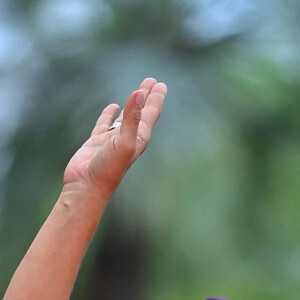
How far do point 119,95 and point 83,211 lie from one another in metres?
0.87

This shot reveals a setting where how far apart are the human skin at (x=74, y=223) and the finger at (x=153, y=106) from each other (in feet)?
0.27

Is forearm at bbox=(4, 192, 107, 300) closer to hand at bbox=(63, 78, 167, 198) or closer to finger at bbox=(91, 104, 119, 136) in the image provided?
hand at bbox=(63, 78, 167, 198)

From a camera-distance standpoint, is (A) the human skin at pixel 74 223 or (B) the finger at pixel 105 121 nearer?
(A) the human skin at pixel 74 223

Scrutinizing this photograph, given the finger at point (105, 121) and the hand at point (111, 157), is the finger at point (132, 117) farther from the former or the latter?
the finger at point (105, 121)

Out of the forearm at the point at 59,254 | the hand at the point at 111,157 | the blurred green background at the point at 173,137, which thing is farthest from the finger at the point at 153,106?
the blurred green background at the point at 173,137

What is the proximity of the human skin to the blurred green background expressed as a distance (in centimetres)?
72

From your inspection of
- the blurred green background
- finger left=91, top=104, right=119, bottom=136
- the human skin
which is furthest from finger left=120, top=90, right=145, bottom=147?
the blurred green background

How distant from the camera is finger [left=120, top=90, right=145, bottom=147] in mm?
446

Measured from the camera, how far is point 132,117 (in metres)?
0.45

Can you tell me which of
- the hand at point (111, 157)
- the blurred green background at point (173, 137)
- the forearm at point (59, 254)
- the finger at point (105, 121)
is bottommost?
the forearm at point (59, 254)

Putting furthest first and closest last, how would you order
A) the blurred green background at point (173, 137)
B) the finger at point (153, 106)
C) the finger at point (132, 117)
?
the blurred green background at point (173, 137), the finger at point (153, 106), the finger at point (132, 117)

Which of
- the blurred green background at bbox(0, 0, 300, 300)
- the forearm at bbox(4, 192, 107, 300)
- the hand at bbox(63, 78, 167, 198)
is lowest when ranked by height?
the forearm at bbox(4, 192, 107, 300)

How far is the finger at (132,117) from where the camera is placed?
0.45 m

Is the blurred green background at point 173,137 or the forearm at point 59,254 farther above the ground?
the blurred green background at point 173,137
